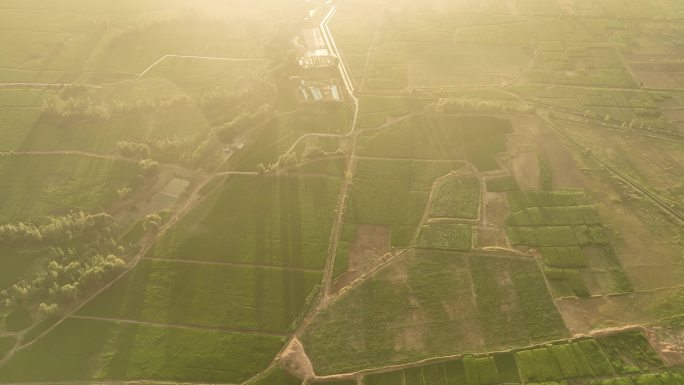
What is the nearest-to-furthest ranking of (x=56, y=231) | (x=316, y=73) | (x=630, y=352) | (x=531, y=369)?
1. (x=531, y=369)
2. (x=630, y=352)
3. (x=56, y=231)
4. (x=316, y=73)

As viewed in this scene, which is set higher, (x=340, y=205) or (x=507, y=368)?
(x=340, y=205)

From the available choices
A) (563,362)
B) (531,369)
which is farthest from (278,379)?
(563,362)

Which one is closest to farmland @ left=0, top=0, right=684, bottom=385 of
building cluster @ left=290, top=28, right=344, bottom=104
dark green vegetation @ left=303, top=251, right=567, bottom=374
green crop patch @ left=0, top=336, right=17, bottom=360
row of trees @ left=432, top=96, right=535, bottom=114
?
green crop patch @ left=0, top=336, right=17, bottom=360

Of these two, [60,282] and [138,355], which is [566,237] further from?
[60,282]

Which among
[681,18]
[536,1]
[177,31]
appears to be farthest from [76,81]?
[681,18]

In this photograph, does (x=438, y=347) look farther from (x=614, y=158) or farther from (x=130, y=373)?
(x=614, y=158)

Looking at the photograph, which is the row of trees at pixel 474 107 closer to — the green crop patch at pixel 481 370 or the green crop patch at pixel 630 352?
the green crop patch at pixel 630 352
